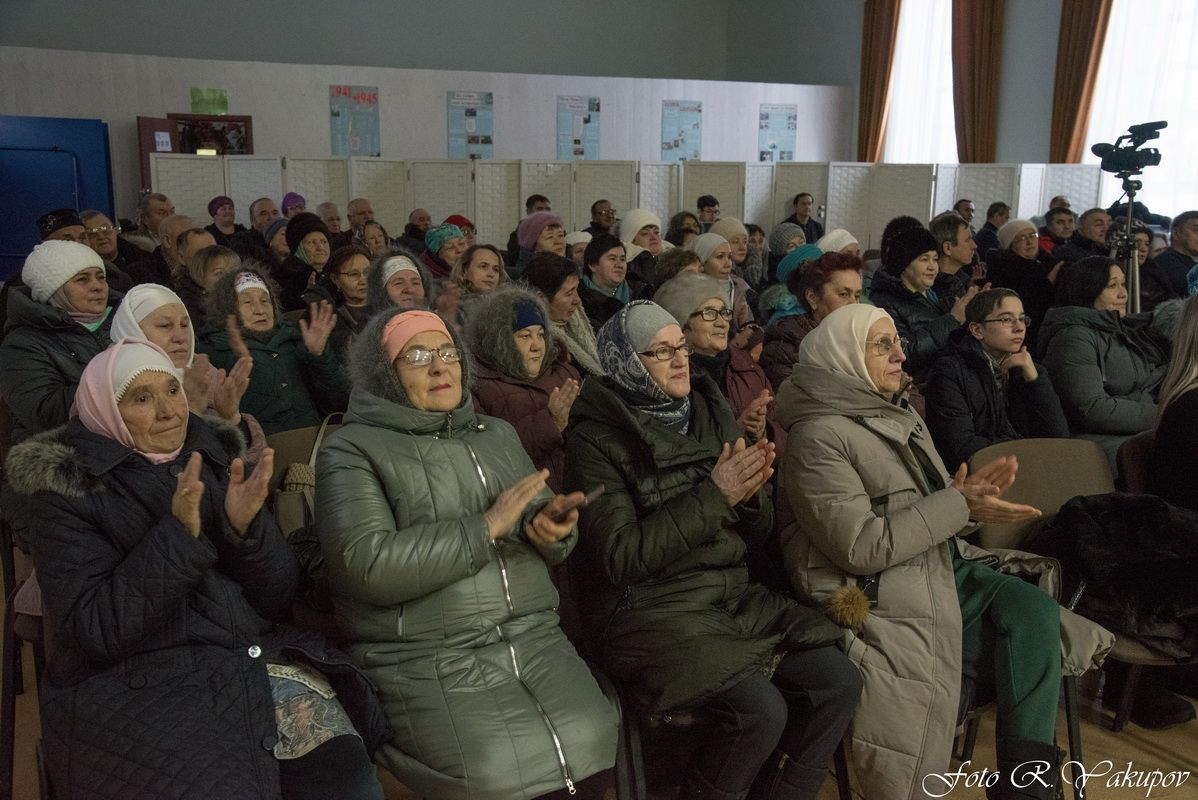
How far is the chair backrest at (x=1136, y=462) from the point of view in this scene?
2.87m

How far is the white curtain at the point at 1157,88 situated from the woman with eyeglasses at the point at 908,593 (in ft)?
25.9

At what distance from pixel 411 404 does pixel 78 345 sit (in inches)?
60.8

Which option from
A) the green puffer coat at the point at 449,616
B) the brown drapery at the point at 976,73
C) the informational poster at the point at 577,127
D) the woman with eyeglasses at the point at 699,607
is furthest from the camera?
the informational poster at the point at 577,127

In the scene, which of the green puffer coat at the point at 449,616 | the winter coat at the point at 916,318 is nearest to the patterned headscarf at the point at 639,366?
the green puffer coat at the point at 449,616

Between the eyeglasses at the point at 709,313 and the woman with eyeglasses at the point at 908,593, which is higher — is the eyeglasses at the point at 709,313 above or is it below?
above

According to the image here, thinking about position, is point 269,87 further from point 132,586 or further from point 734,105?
point 132,586

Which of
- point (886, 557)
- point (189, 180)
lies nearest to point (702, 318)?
point (886, 557)

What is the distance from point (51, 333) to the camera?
120 inches

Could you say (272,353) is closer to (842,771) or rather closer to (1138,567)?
(842,771)

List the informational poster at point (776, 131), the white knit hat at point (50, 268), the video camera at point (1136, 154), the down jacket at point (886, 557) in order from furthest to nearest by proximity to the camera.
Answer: the informational poster at point (776, 131) → the video camera at point (1136, 154) → the white knit hat at point (50, 268) → the down jacket at point (886, 557)

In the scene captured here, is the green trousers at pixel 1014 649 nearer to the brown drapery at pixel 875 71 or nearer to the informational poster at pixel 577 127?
the informational poster at pixel 577 127

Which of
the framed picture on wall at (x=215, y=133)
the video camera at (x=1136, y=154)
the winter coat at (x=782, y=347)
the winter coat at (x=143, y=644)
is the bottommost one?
the winter coat at (x=143, y=644)

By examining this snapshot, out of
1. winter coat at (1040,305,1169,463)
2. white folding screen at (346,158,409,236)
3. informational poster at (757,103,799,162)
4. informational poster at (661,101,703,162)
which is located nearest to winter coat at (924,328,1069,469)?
winter coat at (1040,305,1169,463)

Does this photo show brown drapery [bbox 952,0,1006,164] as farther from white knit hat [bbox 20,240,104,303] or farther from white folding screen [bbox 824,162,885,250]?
white knit hat [bbox 20,240,104,303]
